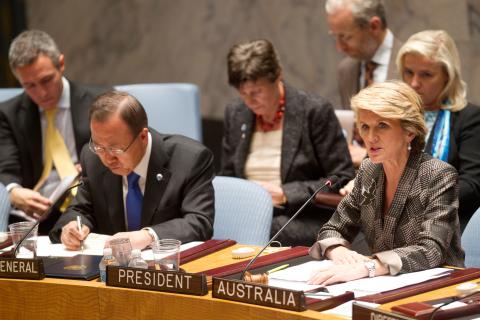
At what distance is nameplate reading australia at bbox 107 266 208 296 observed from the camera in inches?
112

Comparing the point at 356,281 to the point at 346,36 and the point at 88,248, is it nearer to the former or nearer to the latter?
the point at 88,248

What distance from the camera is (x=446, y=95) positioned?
4297 millimetres

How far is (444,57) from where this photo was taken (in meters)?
4.23

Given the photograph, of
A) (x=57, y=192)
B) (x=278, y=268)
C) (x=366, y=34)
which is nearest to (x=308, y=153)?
(x=366, y=34)

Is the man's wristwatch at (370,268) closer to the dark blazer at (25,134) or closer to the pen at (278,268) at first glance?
the pen at (278,268)

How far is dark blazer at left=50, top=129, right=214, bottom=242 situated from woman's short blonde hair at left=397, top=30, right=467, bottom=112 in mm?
1115

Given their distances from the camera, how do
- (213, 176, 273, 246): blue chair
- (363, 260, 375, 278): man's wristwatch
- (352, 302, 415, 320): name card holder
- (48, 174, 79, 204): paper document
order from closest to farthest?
(352, 302, 415, 320): name card holder < (363, 260, 375, 278): man's wristwatch < (213, 176, 273, 246): blue chair < (48, 174, 79, 204): paper document

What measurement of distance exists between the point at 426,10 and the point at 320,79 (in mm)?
945

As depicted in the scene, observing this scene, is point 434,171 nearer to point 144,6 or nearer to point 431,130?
point 431,130

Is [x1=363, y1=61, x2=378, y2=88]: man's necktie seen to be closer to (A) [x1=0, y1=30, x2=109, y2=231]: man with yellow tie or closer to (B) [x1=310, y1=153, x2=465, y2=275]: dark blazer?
(A) [x1=0, y1=30, x2=109, y2=231]: man with yellow tie

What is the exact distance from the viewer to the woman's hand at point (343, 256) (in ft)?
10.1

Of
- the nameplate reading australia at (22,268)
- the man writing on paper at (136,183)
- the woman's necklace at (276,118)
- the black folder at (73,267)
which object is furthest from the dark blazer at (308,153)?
the nameplate reading australia at (22,268)

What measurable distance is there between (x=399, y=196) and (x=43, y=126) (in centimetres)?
245

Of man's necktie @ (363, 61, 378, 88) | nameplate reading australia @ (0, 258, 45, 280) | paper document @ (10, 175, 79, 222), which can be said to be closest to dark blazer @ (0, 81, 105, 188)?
paper document @ (10, 175, 79, 222)
